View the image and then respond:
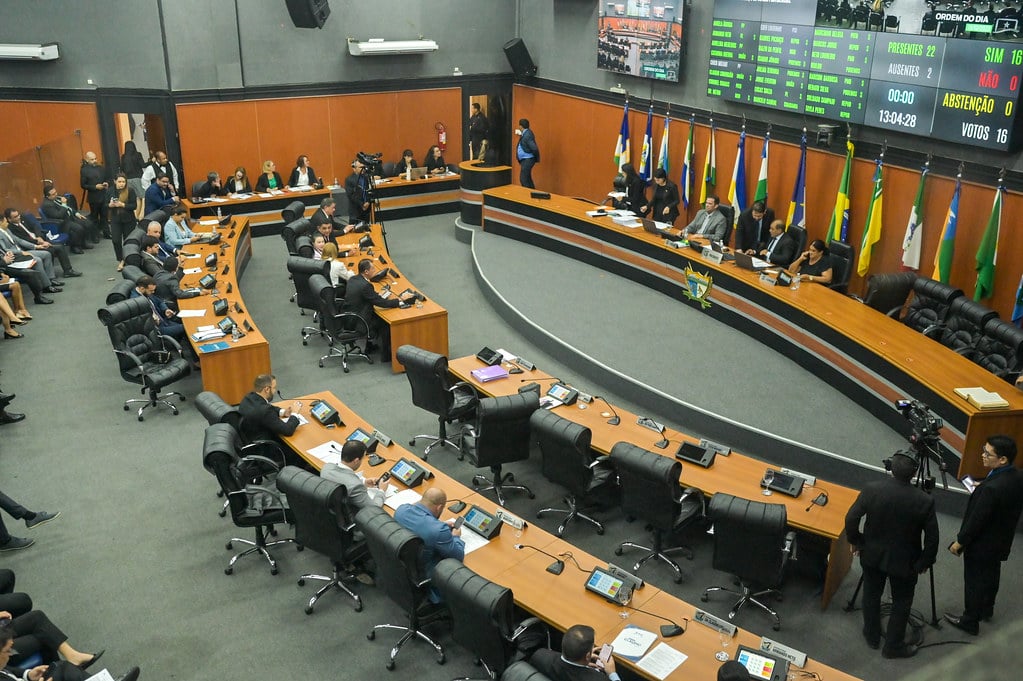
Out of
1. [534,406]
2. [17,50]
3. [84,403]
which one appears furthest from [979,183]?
[17,50]

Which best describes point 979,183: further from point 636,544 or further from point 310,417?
point 310,417

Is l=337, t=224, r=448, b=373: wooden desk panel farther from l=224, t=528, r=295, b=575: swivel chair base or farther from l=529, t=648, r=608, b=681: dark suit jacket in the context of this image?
l=529, t=648, r=608, b=681: dark suit jacket

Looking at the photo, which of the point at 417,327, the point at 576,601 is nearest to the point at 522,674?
the point at 576,601

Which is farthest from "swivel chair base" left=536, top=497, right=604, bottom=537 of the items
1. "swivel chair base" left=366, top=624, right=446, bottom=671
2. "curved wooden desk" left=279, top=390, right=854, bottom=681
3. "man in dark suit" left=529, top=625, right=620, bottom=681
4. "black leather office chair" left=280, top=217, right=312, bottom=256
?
"black leather office chair" left=280, top=217, right=312, bottom=256

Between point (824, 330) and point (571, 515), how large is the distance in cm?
389

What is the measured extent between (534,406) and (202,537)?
294 cm

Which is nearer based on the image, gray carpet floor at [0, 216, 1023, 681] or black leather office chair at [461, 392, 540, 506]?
gray carpet floor at [0, 216, 1023, 681]

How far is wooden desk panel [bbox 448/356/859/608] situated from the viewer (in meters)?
6.19

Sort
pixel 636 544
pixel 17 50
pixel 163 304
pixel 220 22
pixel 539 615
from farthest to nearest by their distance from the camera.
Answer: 1. pixel 220 22
2. pixel 17 50
3. pixel 163 304
4. pixel 636 544
5. pixel 539 615

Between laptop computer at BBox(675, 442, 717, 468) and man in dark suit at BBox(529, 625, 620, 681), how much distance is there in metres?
2.43

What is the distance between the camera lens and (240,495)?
6641mm

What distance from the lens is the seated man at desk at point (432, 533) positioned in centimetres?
565

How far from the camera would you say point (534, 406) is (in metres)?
7.45

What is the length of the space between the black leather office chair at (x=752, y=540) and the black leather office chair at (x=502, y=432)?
6.57ft
